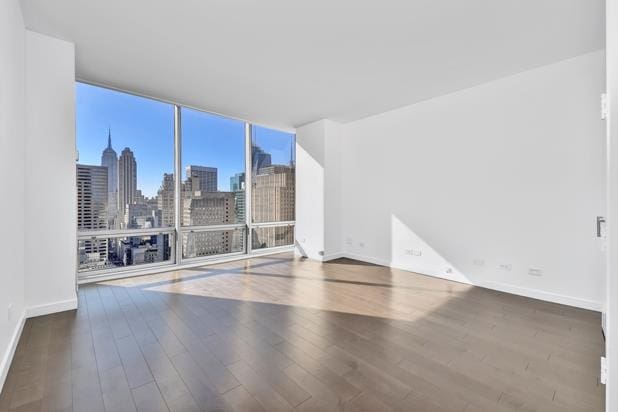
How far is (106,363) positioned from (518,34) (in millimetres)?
4770

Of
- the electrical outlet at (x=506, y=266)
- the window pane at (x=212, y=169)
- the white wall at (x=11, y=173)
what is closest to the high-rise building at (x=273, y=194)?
the window pane at (x=212, y=169)

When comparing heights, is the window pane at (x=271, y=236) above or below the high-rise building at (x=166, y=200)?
below

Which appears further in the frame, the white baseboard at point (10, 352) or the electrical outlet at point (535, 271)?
the electrical outlet at point (535, 271)

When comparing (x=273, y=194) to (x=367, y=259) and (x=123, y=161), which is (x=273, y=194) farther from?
(x=123, y=161)

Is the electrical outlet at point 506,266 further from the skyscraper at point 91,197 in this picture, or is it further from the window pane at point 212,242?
the skyscraper at point 91,197

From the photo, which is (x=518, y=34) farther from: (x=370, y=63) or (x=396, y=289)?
(x=396, y=289)

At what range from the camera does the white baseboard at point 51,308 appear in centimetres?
275

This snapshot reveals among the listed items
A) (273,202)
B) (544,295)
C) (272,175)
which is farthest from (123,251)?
(544,295)

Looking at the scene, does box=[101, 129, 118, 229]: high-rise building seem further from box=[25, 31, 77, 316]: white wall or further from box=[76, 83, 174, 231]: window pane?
box=[25, 31, 77, 316]: white wall

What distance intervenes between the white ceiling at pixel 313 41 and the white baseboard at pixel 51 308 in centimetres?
289

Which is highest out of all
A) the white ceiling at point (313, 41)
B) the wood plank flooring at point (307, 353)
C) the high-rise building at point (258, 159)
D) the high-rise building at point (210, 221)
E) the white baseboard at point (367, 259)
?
the white ceiling at point (313, 41)

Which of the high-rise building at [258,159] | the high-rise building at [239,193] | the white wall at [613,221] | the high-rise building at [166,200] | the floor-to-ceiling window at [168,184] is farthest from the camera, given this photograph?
the high-rise building at [258,159]

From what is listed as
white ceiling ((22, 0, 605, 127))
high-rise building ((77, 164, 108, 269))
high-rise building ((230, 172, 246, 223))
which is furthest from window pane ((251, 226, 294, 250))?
white ceiling ((22, 0, 605, 127))

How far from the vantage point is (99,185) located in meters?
4.08
